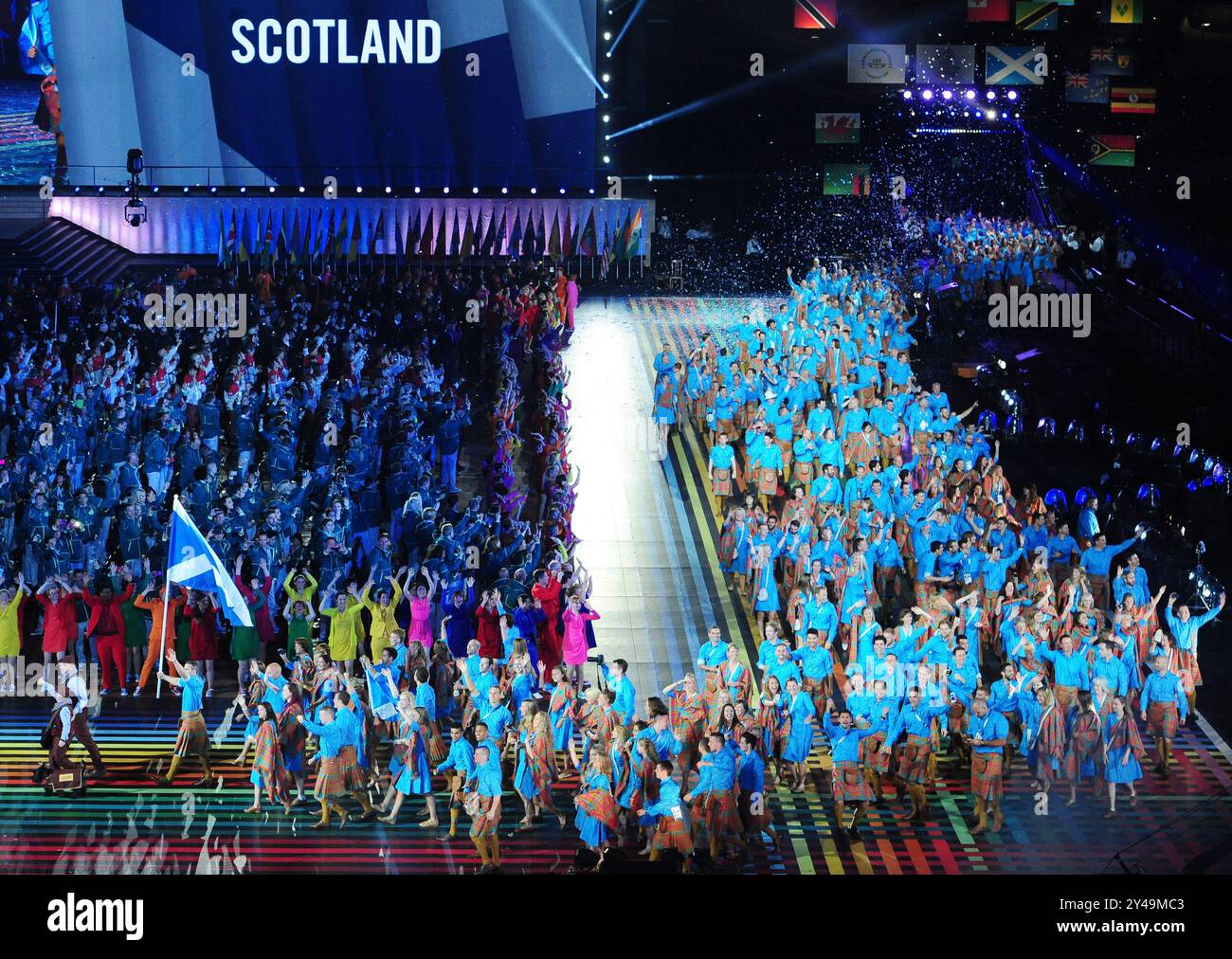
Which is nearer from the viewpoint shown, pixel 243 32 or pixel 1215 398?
pixel 1215 398

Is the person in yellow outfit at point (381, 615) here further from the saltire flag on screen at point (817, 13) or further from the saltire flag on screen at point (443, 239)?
the saltire flag on screen at point (443, 239)

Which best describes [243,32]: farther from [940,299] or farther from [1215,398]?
[1215,398]

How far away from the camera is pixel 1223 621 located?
16.5 metres

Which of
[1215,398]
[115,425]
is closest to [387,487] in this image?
[115,425]

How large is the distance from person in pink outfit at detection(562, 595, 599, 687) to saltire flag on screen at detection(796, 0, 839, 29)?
13544 mm

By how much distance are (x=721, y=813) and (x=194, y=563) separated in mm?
4438

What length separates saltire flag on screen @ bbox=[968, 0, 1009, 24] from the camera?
25.5 m

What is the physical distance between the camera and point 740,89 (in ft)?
96.5

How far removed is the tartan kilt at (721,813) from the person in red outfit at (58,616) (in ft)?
17.9

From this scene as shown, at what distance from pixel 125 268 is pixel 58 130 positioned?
2450 mm

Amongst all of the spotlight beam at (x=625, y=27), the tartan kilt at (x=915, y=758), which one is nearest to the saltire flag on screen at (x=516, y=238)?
the spotlight beam at (x=625, y=27)

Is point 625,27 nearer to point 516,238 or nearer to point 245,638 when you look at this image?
point 516,238

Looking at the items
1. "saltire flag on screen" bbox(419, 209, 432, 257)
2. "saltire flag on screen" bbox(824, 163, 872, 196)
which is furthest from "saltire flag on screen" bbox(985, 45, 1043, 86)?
"saltire flag on screen" bbox(419, 209, 432, 257)
